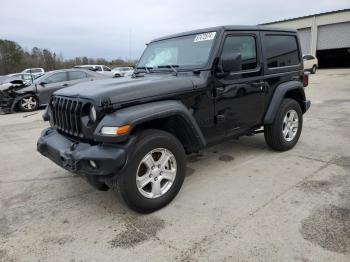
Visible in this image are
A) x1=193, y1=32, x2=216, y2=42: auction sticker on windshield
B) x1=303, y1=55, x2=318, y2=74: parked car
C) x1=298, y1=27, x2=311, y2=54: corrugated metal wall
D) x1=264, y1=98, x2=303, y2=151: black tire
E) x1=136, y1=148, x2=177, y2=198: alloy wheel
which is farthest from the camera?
x1=298, y1=27, x2=311, y2=54: corrugated metal wall

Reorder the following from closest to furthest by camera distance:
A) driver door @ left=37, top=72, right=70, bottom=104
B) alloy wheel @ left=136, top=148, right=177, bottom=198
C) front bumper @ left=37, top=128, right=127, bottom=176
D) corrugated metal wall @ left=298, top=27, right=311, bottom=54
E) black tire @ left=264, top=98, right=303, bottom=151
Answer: front bumper @ left=37, top=128, right=127, bottom=176
alloy wheel @ left=136, top=148, right=177, bottom=198
black tire @ left=264, top=98, right=303, bottom=151
driver door @ left=37, top=72, right=70, bottom=104
corrugated metal wall @ left=298, top=27, right=311, bottom=54

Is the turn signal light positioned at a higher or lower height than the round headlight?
lower

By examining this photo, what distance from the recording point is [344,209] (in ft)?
11.0

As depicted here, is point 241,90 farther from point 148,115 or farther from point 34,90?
point 34,90

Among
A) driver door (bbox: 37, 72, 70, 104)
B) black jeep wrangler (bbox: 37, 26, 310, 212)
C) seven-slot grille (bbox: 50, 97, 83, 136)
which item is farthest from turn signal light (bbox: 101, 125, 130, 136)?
driver door (bbox: 37, 72, 70, 104)

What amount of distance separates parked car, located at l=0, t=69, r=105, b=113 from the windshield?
7.65m

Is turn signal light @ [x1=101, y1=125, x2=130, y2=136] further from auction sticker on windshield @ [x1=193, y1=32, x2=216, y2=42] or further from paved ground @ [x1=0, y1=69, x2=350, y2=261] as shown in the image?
auction sticker on windshield @ [x1=193, y1=32, x2=216, y2=42]

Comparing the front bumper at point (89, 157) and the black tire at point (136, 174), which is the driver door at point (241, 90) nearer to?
the black tire at point (136, 174)

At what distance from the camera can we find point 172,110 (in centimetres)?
344

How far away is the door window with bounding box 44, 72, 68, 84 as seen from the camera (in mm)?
12305

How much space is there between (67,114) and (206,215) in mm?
1898

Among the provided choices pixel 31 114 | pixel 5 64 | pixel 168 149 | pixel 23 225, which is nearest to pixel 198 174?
pixel 168 149

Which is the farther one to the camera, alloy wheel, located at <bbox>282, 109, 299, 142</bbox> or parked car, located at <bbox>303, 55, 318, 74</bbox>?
parked car, located at <bbox>303, 55, 318, 74</bbox>

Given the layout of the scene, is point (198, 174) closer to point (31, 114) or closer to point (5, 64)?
point (31, 114)
